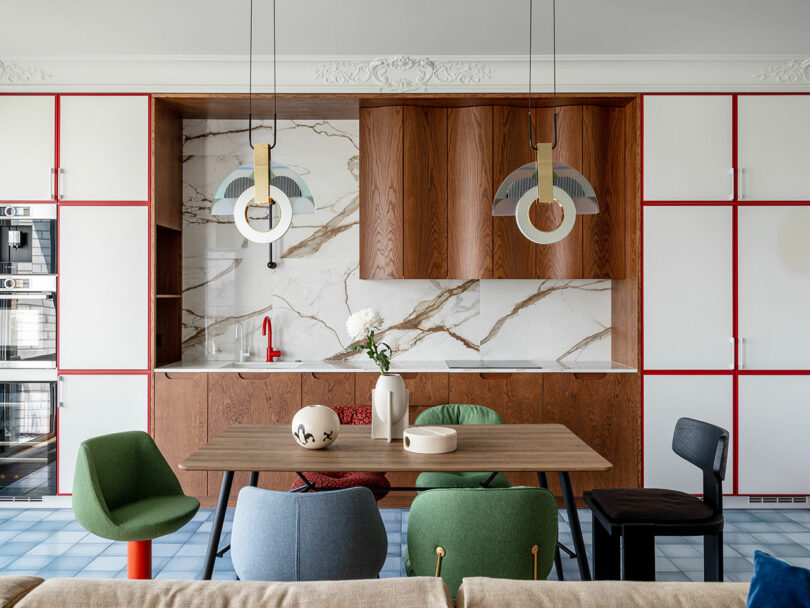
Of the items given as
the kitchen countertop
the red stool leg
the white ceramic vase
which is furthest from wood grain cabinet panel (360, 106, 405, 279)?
the red stool leg

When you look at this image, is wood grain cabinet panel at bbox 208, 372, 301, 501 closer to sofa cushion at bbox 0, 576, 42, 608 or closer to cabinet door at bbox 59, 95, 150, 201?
cabinet door at bbox 59, 95, 150, 201

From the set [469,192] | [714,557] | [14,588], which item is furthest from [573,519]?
[469,192]

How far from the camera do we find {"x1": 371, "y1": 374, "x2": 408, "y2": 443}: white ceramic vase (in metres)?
2.42

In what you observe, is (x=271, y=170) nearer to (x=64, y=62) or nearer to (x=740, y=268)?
(x=64, y=62)

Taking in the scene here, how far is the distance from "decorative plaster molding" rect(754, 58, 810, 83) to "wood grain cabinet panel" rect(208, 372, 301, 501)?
354 cm

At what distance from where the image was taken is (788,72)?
3.70 metres

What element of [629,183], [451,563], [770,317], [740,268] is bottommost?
[451,563]

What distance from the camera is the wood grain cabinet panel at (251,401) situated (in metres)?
3.66

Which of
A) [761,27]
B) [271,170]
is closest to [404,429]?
[271,170]

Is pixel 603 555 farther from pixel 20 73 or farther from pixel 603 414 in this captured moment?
pixel 20 73

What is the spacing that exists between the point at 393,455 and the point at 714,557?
4.54 feet

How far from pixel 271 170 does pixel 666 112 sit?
8.72 feet

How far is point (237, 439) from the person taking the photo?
2471mm

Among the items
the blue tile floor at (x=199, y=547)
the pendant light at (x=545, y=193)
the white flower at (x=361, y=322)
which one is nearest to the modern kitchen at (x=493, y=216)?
the blue tile floor at (x=199, y=547)
